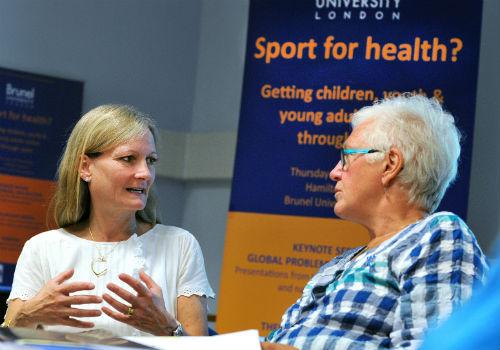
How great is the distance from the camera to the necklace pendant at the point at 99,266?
304 centimetres

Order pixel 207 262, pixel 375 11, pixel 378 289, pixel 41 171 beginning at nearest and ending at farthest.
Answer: pixel 378 289, pixel 375 11, pixel 41 171, pixel 207 262

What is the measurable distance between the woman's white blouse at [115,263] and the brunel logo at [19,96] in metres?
3.13

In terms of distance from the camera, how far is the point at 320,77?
499 centimetres

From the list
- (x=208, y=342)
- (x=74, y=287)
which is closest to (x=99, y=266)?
(x=74, y=287)

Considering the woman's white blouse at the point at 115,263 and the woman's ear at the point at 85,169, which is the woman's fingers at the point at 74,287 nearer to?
the woman's white blouse at the point at 115,263

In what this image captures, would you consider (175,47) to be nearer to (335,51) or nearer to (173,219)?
(173,219)

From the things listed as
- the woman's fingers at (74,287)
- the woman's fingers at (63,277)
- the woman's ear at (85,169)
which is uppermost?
the woman's ear at (85,169)

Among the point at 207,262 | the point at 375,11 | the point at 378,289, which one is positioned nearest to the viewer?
the point at 378,289

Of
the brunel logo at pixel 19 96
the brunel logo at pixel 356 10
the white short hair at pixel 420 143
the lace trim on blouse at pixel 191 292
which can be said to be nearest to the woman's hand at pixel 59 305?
the lace trim on blouse at pixel 191 292

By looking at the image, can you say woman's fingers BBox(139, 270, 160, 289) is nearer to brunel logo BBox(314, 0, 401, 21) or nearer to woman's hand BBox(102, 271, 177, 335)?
woman's hand BBox(102, 271, 177, 335)

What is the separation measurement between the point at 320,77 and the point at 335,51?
0.16 m

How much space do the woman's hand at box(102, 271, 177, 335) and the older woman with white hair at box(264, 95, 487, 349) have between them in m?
0.40

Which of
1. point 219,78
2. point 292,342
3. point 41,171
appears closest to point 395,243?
point 292,342

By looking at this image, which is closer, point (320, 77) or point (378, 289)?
point (378, 289)
